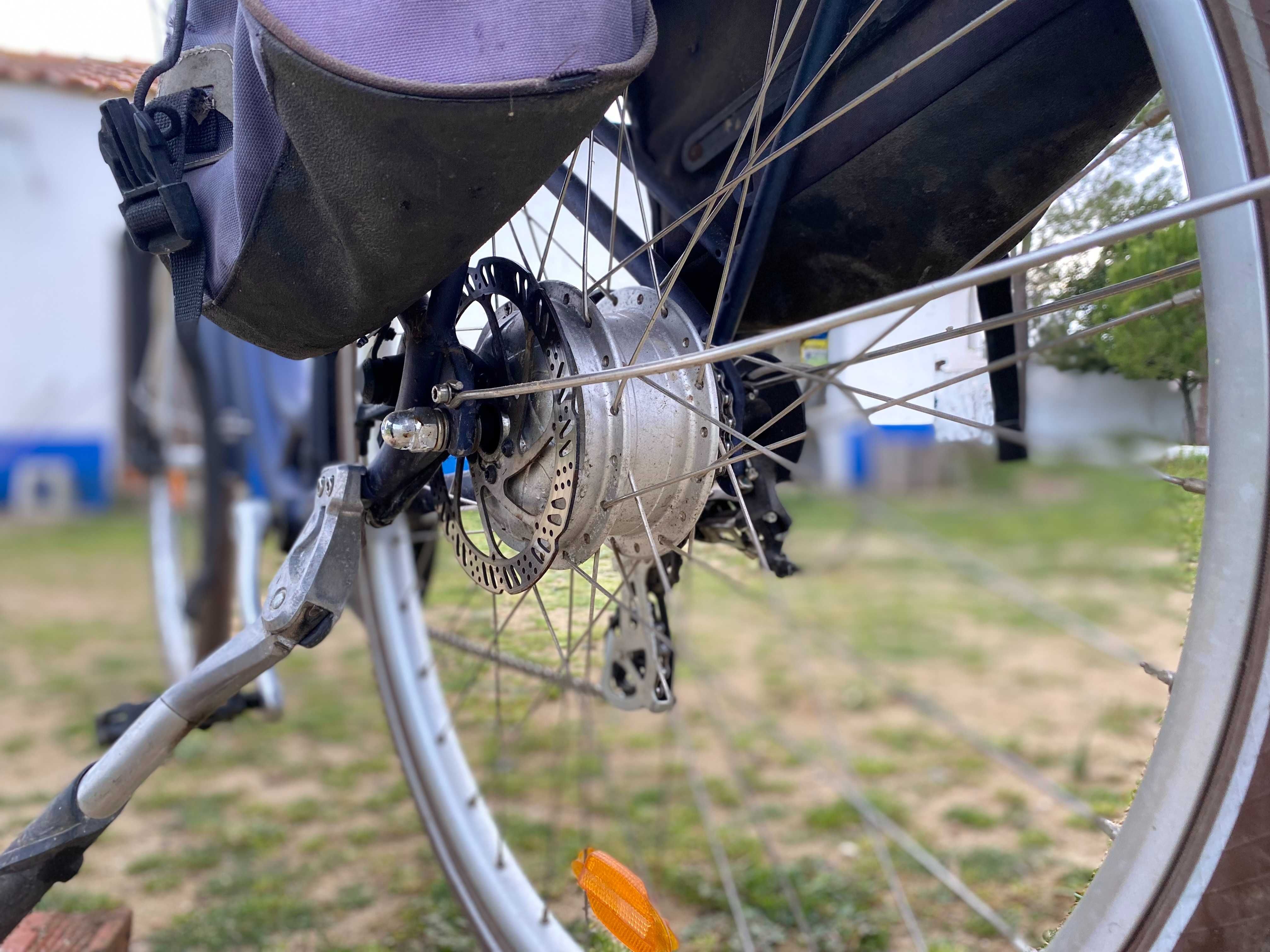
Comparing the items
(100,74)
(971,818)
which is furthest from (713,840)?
(100,74)

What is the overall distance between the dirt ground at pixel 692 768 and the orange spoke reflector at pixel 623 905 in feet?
0.76

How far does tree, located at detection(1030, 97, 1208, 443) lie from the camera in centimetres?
95

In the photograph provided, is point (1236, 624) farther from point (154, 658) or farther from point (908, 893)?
point (154, 658)

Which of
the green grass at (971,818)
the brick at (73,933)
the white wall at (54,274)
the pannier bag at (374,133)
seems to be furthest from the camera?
the white wall at (54,274)

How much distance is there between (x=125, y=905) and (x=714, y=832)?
839 millimetres

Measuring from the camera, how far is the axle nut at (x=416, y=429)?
2.65 ft

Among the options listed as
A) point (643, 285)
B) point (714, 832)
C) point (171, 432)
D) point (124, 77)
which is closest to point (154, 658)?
point (171, 432)

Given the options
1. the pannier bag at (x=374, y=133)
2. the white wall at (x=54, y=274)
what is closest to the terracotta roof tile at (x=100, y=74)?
the pannier bag at (x=374, y=133)

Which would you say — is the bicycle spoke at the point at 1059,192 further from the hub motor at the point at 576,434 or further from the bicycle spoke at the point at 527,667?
the bicycle spoke at the point at 527,667

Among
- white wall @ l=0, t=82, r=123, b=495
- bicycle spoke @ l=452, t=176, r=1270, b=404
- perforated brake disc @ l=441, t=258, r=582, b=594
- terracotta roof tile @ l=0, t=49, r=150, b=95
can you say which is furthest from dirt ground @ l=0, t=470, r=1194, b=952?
white wall @ l=0, t=82, r=123, b=495

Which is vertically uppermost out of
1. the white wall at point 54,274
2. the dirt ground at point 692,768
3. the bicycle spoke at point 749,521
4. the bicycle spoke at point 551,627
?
the white wall at point 54,274

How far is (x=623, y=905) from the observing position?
2.83 feet

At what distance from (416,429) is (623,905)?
0.44m

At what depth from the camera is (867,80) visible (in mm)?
797
